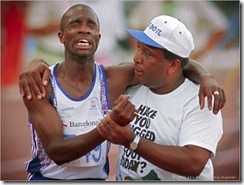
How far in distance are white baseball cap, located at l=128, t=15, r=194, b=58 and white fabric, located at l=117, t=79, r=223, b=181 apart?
15 cm

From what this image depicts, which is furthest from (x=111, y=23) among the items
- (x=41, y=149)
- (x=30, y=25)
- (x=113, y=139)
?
(x=113, y=139)

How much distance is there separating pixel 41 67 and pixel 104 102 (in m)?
0.29

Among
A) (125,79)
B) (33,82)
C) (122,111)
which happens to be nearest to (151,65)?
(125,79)

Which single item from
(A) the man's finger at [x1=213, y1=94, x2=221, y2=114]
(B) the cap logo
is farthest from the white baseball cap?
(A) the man's finger at [x1=213, y1=94, x2=221, y2=114]

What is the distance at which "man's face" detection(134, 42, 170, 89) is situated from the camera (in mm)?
1688

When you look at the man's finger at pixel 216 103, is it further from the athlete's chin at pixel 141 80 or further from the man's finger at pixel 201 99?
the athlete's chin at pixel 141 80

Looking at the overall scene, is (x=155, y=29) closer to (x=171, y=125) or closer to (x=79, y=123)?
(x=171, y=125)

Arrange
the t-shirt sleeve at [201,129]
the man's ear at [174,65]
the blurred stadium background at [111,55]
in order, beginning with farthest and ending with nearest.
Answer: the blurred stadium background at [111,55]
the man's ear at [174,65]
the t-shirt sleeve at [201,129]

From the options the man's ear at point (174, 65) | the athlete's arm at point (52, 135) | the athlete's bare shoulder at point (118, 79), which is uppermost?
the man's ear at point (174, 65)

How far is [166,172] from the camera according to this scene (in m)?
1.71

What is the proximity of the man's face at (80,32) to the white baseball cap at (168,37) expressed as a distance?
0.63ft

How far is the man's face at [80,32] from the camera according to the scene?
1.79 meters

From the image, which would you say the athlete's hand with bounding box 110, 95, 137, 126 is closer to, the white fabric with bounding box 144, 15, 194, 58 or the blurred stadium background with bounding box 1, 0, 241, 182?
the white fabric with bounding box 144, 15, 194, 58

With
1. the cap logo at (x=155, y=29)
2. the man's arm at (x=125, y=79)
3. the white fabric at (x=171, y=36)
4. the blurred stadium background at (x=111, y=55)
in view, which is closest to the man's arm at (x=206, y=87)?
the man's arm at (x=125, y=79)
